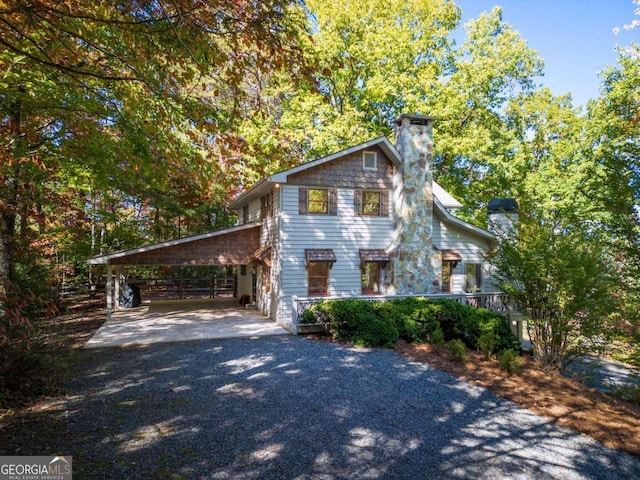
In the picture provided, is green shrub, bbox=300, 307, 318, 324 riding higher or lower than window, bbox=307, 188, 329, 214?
lower

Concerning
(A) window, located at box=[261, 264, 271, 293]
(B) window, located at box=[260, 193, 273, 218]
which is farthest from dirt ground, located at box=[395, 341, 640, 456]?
(B) window, located at box=[260, 193, 273, 218]

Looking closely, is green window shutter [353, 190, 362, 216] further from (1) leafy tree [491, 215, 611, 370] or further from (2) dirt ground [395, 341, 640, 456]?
(2) dirt ground [395, 341, 640, 456]

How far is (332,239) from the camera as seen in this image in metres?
12.8

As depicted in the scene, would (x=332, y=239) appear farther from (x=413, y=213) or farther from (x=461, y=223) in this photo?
(x=461, y=223)

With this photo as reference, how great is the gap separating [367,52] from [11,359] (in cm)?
1847

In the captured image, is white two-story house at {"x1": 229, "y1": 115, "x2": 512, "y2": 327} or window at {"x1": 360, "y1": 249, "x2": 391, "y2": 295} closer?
white two-story house at {"x1": 229, "y1": 115, "x2": 512, "y2": 327}

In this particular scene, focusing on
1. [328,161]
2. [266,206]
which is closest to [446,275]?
[328,161]

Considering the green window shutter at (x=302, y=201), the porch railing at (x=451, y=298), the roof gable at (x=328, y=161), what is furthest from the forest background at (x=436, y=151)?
the porch railing at (x=451, y=298)

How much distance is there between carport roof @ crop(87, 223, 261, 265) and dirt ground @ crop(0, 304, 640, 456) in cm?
339

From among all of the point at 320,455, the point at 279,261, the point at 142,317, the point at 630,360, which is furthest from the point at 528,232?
the point at 142,317

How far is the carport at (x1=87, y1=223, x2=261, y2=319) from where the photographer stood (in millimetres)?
12703

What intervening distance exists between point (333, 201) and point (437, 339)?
5713mm

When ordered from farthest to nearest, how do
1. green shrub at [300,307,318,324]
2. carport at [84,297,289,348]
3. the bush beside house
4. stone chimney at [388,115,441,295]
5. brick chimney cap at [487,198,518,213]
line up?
brick chimney cap at [487,198,518,213] → stone chimney at [388,115,441,295] → green shrub at [300,307,318,324] → carport at [84,297,289,348] → the bush beside house

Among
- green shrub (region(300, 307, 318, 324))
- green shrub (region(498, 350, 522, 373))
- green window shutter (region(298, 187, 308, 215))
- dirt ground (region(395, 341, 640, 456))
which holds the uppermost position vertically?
green window shutter (region(298, 187, 308, 215))
